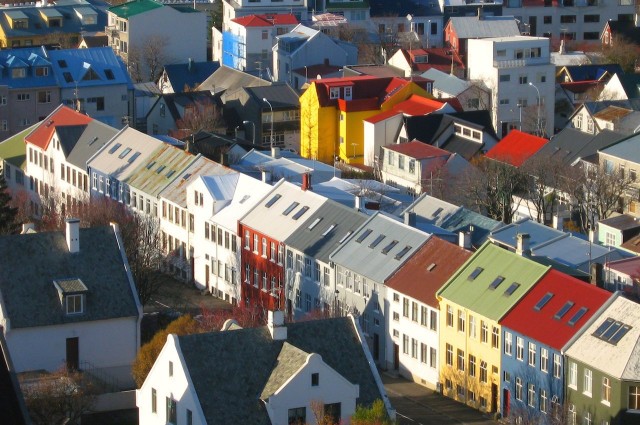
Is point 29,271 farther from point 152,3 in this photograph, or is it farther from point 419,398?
point 152,3

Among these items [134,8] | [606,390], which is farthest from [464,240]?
[134,8]

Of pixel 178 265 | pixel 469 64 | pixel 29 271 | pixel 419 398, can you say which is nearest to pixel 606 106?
pixel 469 64

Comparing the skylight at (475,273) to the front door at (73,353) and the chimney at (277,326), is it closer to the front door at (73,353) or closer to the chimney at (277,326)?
the chimney at (277,326)

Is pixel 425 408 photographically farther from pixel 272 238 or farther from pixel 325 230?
pixel 272 238


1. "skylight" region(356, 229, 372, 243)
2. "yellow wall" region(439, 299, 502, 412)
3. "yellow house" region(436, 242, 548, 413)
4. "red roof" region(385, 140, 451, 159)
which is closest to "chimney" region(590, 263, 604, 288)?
"yellow house" region(436, 242, 548, 413)

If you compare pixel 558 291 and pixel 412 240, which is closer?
pixel 558 291
